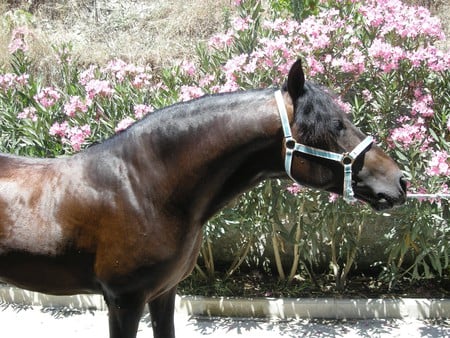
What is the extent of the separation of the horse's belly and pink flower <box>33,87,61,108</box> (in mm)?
2096

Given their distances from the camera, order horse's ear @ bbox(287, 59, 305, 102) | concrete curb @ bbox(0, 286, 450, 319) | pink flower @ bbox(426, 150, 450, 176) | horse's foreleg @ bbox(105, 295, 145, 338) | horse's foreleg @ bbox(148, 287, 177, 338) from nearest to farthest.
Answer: horse's ear @ bbox(287, 59, 305, 102) < horse's foreleg @ bbox(105, 295, 145, 338) < horse's foreleg @ bbox(148, 287, 177, 338) < pink flower @ bbox(426, 150, 450, 176) < concrete curb @ bbox(0, 286, 450, 319)

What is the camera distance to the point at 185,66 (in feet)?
13.3

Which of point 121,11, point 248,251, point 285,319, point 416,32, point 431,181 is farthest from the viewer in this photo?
point 121,11

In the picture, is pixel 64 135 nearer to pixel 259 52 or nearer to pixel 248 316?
pixel 259 52

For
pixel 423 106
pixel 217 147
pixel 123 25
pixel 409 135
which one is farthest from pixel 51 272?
pixel 123 25

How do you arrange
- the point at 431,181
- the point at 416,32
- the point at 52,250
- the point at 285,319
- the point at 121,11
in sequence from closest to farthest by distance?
the point at 52,250 → the point at 431,181 → the point at 416,32 → the point at 285,319 → the point at 121,11

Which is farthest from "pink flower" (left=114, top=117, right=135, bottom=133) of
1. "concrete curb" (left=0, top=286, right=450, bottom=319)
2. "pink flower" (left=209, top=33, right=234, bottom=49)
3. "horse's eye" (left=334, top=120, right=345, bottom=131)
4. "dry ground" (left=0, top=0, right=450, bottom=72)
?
"dry ground" (left=0, top=0, right=450, bottom=72)

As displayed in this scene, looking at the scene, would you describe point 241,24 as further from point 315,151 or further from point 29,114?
point 315,151

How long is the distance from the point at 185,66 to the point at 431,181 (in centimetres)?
193

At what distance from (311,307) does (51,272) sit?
2391 millimetres

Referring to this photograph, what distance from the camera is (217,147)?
75.3 inches

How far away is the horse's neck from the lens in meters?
1.87

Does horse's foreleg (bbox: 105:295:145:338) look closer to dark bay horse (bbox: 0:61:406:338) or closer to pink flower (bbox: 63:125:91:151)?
dark bay horse (bbox: 0:61:406:338)

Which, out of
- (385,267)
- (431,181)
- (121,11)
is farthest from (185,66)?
(121,11)
